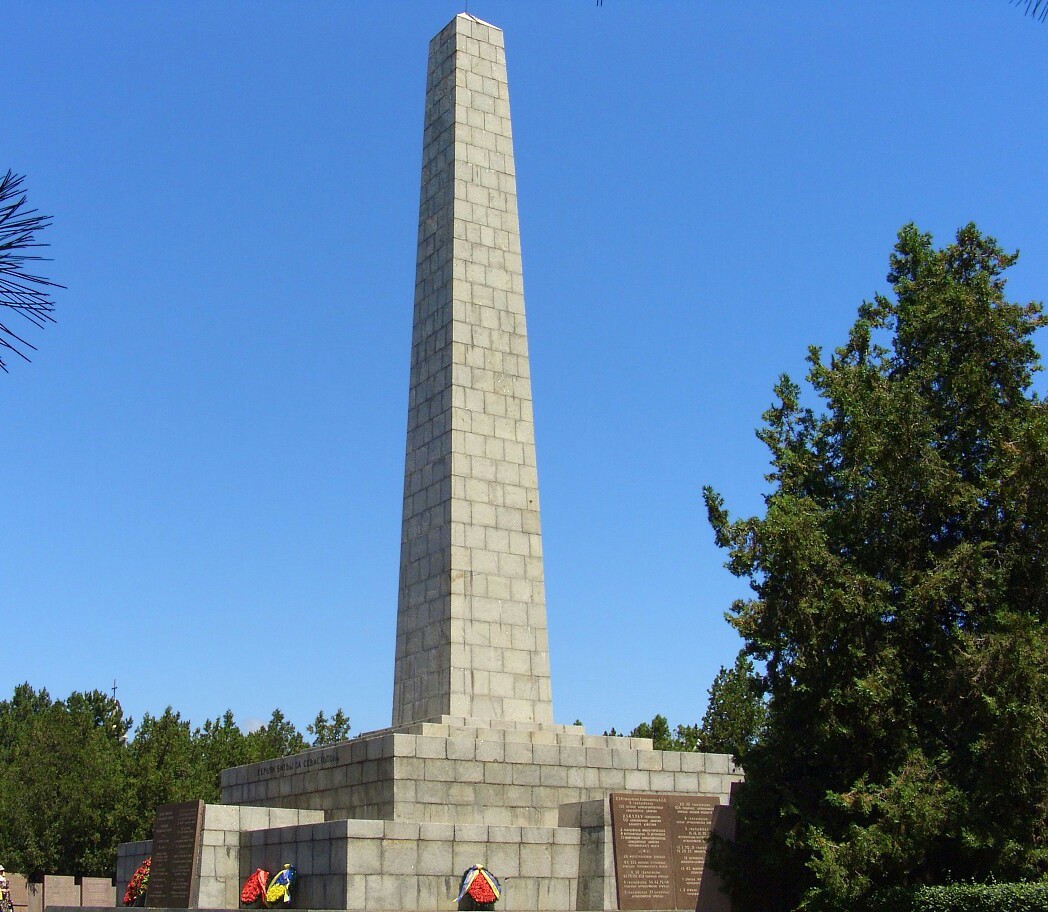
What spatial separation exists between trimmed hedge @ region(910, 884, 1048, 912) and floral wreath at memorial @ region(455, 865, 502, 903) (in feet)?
16.9

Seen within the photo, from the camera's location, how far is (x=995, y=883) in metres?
→ 14.0

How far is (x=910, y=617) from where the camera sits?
51.6 feet

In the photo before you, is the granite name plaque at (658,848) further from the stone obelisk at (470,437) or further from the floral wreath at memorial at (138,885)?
the floral wreath at memorial at (138,885)

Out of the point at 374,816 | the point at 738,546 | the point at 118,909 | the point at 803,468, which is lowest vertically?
the point at 118,909

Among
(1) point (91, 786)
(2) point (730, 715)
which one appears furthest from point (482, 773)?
(1) point (91, 786)

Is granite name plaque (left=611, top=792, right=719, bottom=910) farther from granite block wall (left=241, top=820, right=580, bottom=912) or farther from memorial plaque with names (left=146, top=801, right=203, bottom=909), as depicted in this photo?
memorial plaque with names (left=146, top=801, right=203, bottom=909)

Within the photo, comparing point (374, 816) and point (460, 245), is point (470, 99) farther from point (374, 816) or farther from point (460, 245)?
point (374, 816)

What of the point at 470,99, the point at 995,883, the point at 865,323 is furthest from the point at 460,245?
the point at 995,883

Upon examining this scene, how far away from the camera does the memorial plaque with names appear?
17938mm

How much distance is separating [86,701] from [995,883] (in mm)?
50646

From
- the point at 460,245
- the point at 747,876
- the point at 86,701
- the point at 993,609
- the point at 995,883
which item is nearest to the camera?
the point at 995,883

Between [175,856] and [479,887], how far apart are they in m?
4.93

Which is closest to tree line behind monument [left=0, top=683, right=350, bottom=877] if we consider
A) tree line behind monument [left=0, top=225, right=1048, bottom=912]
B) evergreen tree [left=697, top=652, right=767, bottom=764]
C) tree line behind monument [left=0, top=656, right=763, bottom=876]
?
tree line behind monument [left=0, top=656, right=763, bottom=876]

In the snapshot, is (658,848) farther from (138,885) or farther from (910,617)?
(138,885)
